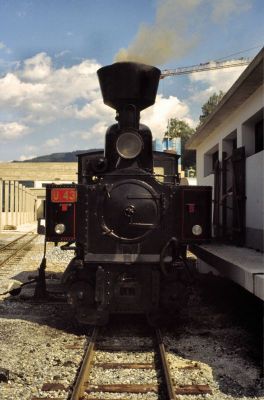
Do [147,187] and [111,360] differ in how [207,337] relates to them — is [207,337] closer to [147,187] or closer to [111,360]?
[111,360]

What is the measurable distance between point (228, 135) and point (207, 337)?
268 inches

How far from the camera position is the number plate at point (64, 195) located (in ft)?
22.9

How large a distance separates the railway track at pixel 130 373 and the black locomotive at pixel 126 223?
2.05ft

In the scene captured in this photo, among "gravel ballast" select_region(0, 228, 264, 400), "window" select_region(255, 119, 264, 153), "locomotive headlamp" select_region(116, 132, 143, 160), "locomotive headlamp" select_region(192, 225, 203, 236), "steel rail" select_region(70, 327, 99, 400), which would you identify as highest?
"window" select_region(255, 119, 264, 153)

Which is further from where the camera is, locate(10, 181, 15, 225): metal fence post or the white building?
locate(10, 181, 15, 225): metal fence post

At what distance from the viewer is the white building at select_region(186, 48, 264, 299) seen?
807 cm

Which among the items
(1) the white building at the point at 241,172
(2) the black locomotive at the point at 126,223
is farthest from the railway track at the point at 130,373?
(1) the white building at the point at 241,172

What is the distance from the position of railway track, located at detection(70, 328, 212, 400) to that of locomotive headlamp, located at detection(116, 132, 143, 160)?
2682 millimetres

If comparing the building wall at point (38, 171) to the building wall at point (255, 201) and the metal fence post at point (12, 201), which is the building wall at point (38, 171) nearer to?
the metal fence post at point (12, 201)

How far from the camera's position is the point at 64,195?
700cm

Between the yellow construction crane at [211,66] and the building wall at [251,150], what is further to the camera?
the yellow construction crane at [211,66]

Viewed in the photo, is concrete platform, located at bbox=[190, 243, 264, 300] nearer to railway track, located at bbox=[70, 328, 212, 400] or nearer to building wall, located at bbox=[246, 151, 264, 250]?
building wall, located at bbox=[246, 151, 264, 250]

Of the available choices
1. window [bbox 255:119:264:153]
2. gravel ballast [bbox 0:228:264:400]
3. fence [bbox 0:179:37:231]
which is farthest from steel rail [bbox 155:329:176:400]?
fence [bbox 0:179:37:231]

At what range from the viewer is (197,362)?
558cm
